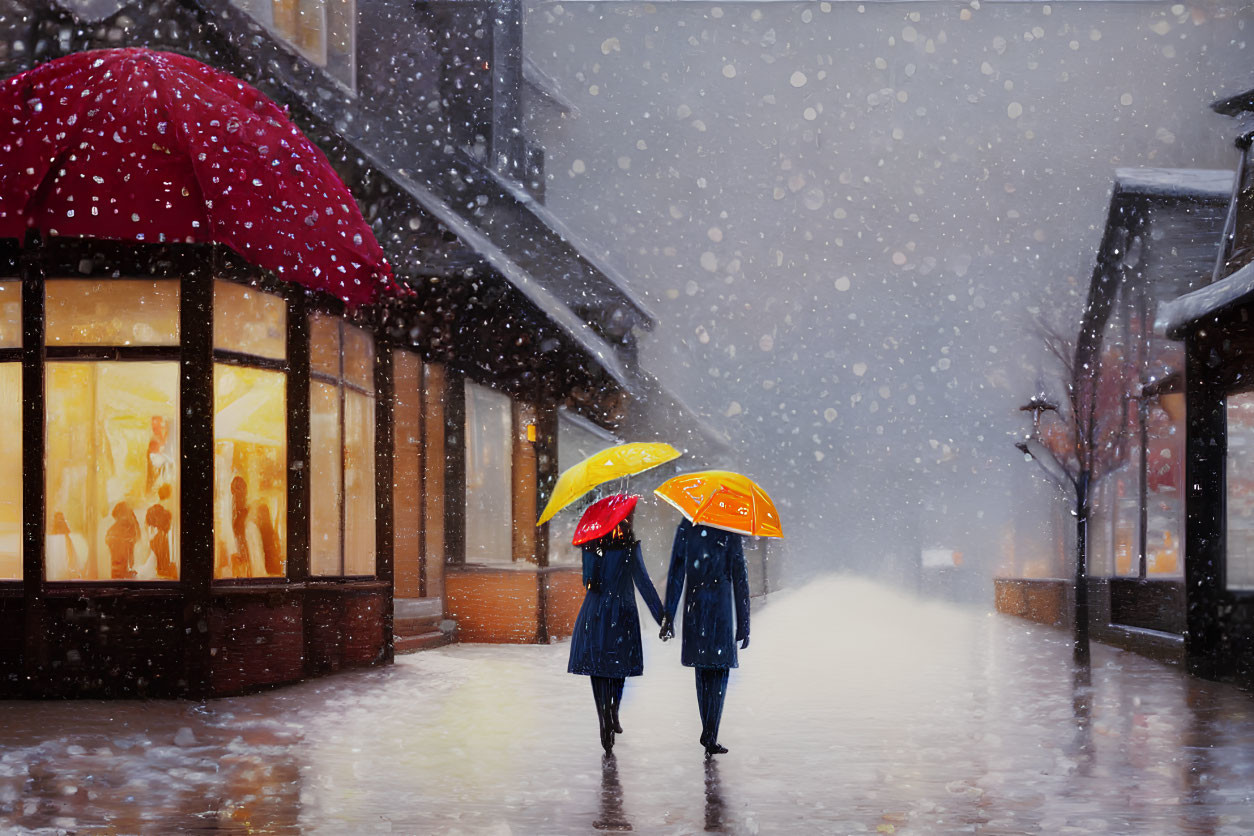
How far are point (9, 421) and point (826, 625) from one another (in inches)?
723

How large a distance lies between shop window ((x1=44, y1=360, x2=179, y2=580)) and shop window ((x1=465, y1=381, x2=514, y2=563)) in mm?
8561

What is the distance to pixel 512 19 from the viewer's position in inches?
991

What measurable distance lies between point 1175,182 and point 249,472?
1808cm

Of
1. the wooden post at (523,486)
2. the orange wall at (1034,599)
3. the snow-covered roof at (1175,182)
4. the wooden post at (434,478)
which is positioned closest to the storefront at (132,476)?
the wooden post at (434,478)

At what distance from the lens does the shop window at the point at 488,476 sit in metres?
22.4

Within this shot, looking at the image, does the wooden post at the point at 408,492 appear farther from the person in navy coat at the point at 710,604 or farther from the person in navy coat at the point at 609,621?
the person in navy coat at the point at 710,604

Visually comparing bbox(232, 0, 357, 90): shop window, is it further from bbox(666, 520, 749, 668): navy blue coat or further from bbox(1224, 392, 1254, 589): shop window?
bbox(1224, 392, 1254, 589): shop window

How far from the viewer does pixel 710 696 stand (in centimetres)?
995

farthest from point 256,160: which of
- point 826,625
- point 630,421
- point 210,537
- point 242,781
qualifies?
point 630,421

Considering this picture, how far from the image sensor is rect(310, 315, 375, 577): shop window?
15.8 m

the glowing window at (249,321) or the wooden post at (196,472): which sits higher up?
the glowing window at (249,321)

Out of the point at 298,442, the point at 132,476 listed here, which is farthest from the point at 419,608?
the point at 132,476

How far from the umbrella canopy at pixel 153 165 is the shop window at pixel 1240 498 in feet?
30.7

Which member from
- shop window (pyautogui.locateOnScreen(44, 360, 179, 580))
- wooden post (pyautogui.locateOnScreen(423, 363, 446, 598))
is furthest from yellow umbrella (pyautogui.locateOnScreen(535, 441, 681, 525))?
wooden post (pyautogui.locateOnScreen(423, 363, 446, 598))
